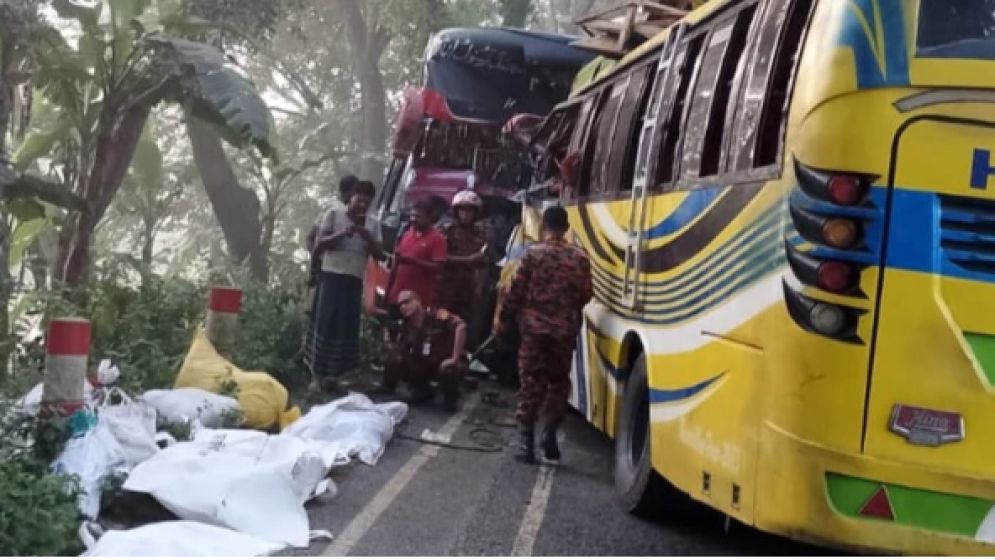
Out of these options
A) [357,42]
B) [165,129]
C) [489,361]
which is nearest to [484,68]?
[489,361]

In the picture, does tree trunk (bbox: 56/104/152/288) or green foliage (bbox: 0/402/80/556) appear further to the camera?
tree trunk (bbox: 56/104/152/288)

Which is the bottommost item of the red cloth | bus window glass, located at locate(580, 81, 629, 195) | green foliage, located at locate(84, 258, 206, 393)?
green foliage, located at locate(84, 258, 206, 393)

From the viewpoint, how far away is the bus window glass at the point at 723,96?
222 inches

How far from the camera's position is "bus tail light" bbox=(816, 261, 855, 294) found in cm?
430

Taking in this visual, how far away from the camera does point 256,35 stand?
52.1ft

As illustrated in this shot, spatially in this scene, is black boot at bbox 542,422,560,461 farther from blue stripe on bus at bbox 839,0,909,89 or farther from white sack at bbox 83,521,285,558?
blue stripe on bus at bbox 839,0,909,89

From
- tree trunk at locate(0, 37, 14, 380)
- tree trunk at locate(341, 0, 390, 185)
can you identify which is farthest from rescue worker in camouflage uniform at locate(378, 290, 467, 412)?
tree trunk at locate(341, 0, 390, 185)

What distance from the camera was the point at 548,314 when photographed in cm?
767

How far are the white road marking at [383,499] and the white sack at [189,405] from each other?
112 cm

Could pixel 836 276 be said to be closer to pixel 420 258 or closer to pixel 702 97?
pixel 702 97

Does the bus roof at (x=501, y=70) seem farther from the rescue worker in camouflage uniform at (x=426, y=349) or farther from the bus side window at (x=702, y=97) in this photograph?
the bus side window at (x=702, y=97)

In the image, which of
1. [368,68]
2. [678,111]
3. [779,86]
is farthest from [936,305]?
[368,68]

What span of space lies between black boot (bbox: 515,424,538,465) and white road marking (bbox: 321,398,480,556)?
22.1 inches

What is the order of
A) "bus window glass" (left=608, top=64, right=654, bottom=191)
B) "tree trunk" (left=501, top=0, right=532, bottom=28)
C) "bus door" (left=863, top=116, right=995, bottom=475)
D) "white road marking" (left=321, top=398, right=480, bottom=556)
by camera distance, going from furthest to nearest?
"tree trunk" (left=501, top=0, right=532, bottom=28), "bus window glass" (left=608, top=64, right=654, bottom=191), "white road marking" (left=321, top=398, right=480, bottom=556), "bus door" (left=863, top=116, right=995, bottom=475)
